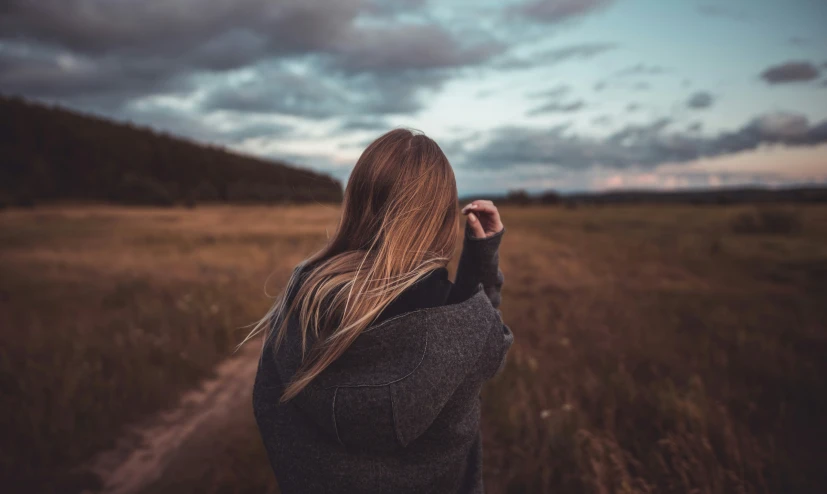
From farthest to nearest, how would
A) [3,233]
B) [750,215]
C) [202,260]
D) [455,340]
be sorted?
1. [750,215]
2. [3,233]
3. [202,260]
4. [455,340]

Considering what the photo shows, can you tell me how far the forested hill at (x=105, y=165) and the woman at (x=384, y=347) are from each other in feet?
75.1

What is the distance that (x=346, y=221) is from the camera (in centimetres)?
190

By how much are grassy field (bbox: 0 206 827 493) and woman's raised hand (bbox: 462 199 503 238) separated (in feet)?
2.60

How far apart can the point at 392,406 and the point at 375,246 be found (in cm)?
68

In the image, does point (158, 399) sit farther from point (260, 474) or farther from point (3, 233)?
point (3, 233)

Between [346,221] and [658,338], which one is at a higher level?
[346,221]

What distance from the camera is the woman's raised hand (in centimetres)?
206

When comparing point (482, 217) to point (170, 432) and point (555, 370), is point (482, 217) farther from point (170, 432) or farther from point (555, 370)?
point (170, 432)

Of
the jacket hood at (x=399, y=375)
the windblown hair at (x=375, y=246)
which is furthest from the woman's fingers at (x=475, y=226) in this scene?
the jacket hood at (x=399, y=375)

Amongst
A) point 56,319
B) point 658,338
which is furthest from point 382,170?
point 56,319

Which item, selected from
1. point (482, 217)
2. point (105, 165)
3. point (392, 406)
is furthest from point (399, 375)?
point (105, 165)

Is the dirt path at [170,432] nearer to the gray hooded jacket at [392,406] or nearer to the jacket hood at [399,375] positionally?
the gray hooded jacket at [392,406]

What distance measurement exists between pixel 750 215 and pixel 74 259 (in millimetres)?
32221

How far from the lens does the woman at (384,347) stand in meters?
1.57
